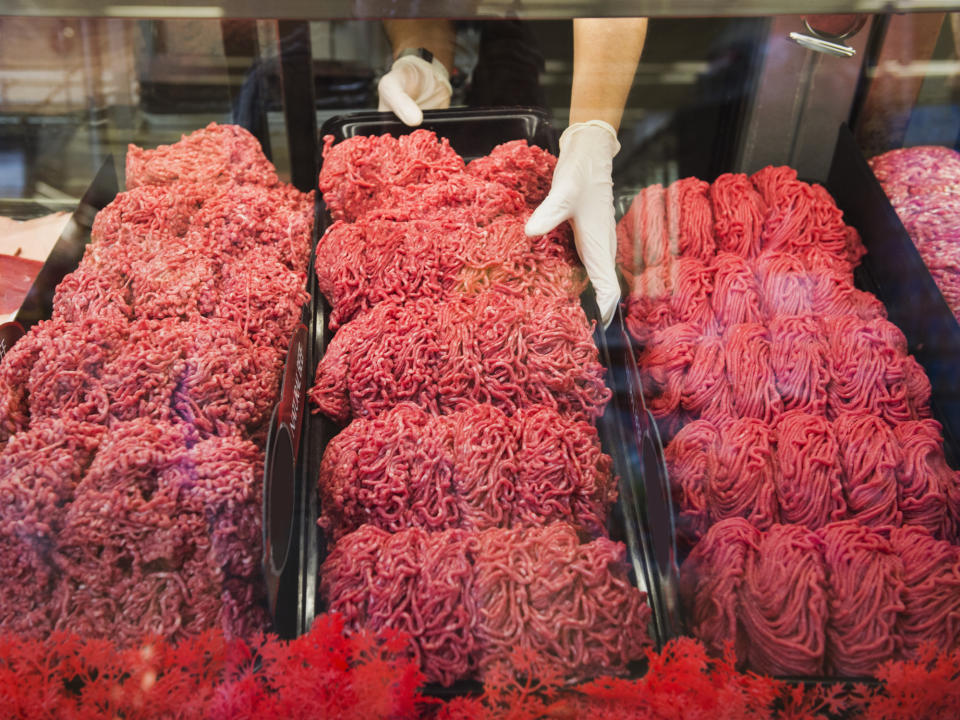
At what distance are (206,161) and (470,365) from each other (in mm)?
1157

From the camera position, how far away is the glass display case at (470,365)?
4.59 ft

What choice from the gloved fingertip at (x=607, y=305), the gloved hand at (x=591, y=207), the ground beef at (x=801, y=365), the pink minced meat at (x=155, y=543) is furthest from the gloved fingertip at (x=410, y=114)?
the pink minced meat at (x=155, y=543)

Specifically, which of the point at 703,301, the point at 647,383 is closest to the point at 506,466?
the point at 647,383

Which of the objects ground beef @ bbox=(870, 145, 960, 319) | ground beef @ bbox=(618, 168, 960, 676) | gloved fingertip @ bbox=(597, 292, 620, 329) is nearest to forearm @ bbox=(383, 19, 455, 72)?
ground beef @ bbox=(618, 168, 960, 676)

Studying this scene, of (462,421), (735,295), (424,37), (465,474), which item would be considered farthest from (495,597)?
(424,37)

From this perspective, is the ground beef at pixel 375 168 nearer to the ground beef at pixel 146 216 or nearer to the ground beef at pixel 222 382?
the ground beef at pixel 146 216

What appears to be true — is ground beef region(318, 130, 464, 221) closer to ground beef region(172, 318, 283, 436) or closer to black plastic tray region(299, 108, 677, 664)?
black plastic tray region(299, 108, 677, 664)

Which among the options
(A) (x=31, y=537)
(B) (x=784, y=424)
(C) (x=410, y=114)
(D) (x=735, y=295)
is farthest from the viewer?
(C) (x=410, y=114)

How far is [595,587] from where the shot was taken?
146 centimetres

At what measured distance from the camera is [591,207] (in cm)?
213

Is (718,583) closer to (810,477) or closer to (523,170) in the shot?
(810,477)

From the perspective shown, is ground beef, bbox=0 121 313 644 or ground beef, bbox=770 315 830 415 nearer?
ground beef, bbox=0 121 313 644

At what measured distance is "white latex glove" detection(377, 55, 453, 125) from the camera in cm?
251

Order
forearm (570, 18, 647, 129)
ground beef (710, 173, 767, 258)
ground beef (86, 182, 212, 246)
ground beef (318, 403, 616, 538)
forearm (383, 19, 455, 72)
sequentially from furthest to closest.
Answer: forearm (383, 19, 455, 72)
ground beef (710, 173, 767, 258)
ground beef (86, 182, 212, 246)
forearm (570, 18, 647, 129)
ground beef (318, 403, 616, 538)
